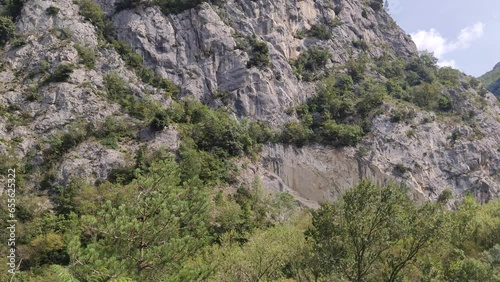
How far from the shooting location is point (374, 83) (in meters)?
66.7

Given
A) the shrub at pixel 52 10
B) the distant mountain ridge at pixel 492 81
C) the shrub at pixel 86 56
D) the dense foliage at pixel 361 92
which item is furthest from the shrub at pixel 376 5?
the shrub at pixel 52 10

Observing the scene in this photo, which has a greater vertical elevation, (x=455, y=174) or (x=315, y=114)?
(x=315, y=114)

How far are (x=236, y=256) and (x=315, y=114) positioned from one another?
4180cm

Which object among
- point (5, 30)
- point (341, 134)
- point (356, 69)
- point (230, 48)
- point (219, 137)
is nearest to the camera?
point (219, 137)

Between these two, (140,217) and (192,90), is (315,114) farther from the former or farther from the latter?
(140,217)

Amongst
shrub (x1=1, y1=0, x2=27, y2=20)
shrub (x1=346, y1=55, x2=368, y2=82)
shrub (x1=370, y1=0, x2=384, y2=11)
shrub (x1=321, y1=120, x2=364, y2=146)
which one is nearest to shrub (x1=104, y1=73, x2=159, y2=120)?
shrub (x1=1, y1=0, x2=27, y2=20)

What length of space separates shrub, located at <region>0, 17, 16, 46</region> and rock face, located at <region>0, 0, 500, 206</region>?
57.2 inches

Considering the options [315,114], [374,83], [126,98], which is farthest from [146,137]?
[374,83]

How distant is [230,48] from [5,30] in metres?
30.8

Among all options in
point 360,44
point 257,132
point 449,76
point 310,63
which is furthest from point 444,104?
point 257,132

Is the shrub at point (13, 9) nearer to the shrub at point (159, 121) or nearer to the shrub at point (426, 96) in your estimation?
the shrub at point (159, 121)

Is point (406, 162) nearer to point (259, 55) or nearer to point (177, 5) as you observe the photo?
point (259, 55)

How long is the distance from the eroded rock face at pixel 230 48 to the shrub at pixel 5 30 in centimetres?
1434

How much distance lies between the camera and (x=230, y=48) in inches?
2393
